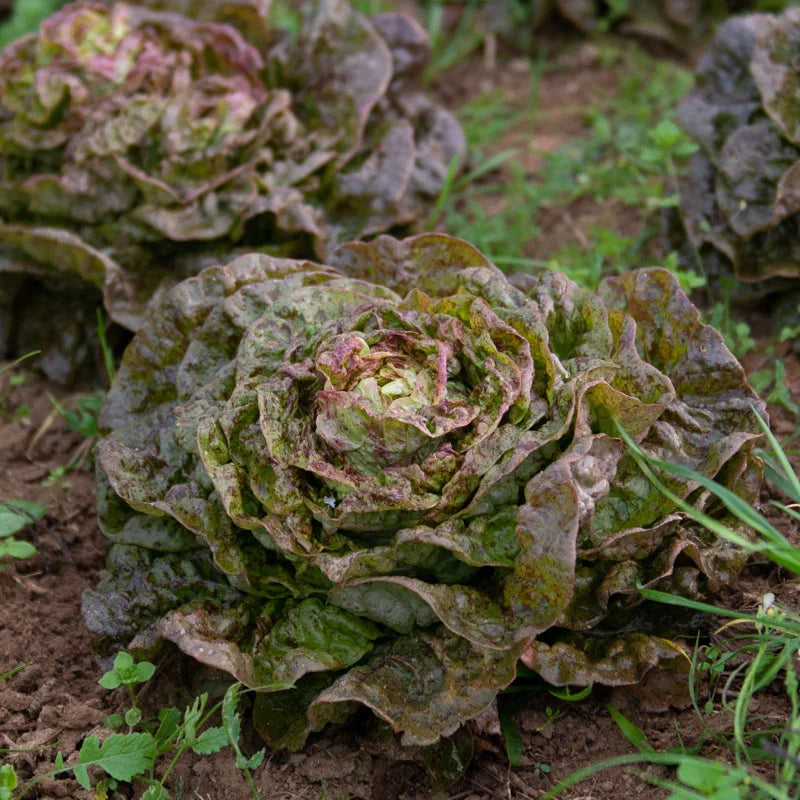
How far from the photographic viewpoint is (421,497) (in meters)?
2.85

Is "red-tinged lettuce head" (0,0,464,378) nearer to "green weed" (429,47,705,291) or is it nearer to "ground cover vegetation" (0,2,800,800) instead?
"green weed" (429,47,705,291)

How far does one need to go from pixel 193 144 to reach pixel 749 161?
269 centimetres

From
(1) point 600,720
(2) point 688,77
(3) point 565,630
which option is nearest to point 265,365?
(3) point 565,630

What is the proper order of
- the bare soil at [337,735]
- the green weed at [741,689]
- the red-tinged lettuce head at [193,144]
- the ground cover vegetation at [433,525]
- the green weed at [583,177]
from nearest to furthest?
the green weed at [741,689]
the ground cover vegetation at [433,525]
the bare soil at [337,735]
the red-tinged lettuce head at [193,144]
the green weed at [583,177]

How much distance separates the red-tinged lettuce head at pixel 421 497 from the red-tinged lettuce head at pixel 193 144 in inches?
54.5

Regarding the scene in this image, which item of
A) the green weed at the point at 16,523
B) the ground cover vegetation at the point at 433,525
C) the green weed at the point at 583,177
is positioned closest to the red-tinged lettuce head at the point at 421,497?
the ground cover vegetation at the point at 433,525

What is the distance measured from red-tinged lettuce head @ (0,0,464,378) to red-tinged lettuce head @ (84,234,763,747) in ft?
4.54

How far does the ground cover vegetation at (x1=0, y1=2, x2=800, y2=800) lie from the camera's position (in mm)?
2797

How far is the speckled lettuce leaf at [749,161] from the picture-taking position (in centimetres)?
430

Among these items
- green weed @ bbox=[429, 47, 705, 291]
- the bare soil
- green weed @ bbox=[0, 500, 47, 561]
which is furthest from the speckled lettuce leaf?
green weed @ bbox=[0, 500, 47, 561]

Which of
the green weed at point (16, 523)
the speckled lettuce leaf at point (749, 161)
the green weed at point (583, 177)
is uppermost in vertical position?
the speckled lettuce leaf at point (749, 161)

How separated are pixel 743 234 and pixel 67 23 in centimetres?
361

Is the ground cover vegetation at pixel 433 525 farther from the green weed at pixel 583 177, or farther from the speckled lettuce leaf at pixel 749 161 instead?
the green weed at pixel 583 177

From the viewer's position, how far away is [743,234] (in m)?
4.32
